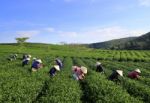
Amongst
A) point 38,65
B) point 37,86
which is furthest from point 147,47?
point 37,86

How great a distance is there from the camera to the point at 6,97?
16.9 metres

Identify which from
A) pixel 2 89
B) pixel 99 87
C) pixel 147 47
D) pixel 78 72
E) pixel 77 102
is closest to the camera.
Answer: pixel 77 102

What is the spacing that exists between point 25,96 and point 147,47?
14970 centimetres

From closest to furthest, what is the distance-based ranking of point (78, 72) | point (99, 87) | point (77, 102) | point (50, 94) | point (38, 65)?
1. point (77, 102)
2. point (50, 94)
3. point (99, 87)
4. point (78, 72)
5. point (38, 65)

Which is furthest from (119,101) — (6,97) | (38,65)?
(38,65)

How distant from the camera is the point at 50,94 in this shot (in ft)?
59.4

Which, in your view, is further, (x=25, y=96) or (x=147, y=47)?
(x=147, y=47)

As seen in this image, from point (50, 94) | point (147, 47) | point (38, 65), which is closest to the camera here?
point (50, 94)

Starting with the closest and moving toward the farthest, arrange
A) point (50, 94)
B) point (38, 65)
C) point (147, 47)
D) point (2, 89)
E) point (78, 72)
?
point (50, 94), point (2, 89), point (78, 72), point (38, 65), point (147, 47)

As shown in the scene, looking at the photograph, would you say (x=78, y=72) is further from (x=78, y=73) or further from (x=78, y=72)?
(x=78, y=73)

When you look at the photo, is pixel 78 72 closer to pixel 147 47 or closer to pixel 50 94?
pixel 50 94

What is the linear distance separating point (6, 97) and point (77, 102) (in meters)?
3.73

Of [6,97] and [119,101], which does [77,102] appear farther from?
[6,97]

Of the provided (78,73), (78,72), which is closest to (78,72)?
(78,72)
